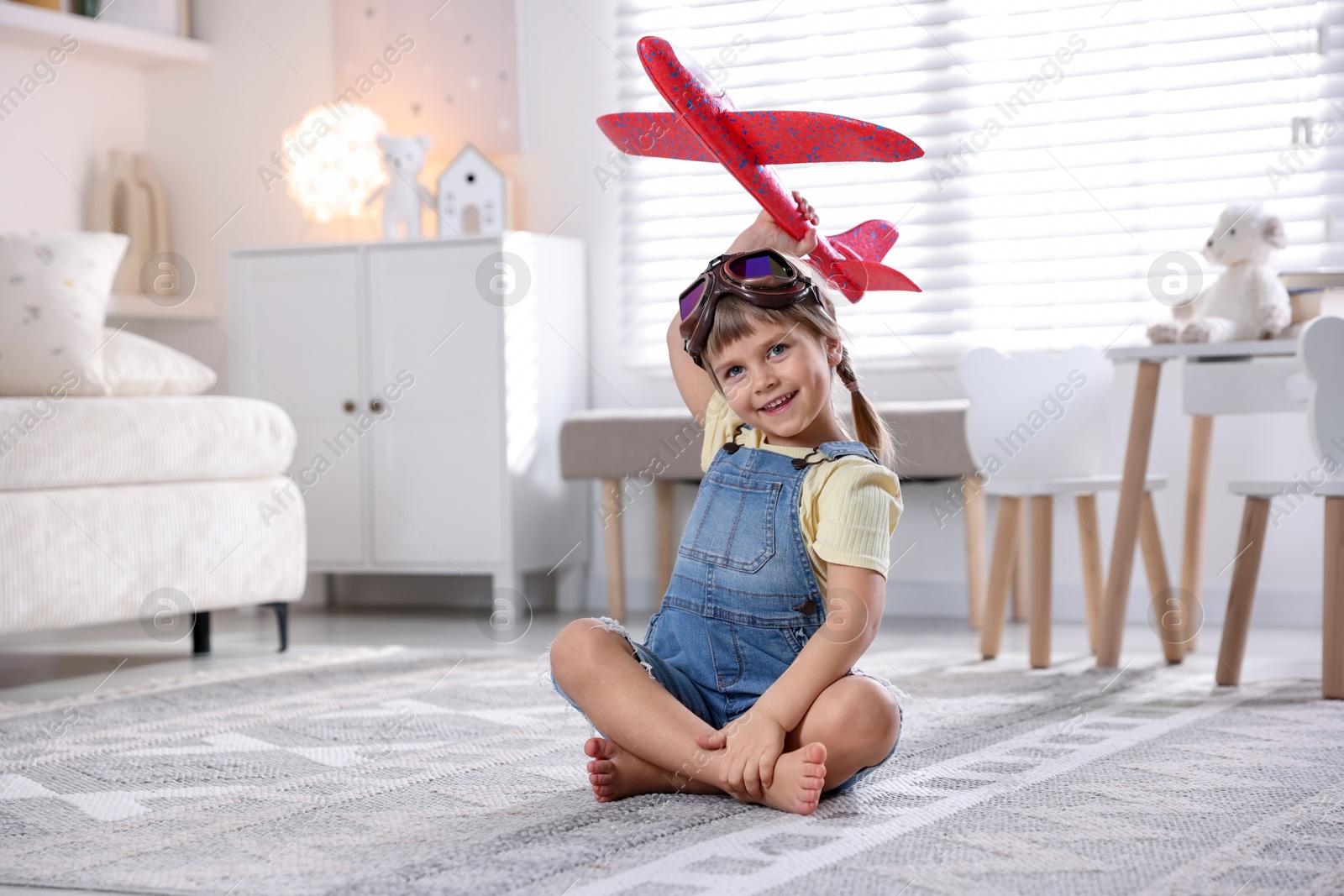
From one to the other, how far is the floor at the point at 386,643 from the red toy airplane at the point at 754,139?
98 centimetres

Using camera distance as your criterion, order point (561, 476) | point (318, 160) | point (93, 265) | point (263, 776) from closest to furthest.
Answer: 1. point (263, 776)
2. point (93, 265)
3. point (561, 476)
4. point (318, 160)

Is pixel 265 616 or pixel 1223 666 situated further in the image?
pixel 265 616

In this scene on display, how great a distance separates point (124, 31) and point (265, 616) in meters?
1.52

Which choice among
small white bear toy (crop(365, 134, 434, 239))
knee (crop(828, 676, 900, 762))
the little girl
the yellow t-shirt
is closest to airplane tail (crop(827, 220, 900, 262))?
the little girl

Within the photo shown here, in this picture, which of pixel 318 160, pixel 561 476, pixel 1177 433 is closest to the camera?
pixel 1177 433

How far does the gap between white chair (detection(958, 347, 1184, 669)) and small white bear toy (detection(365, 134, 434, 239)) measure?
153 cm

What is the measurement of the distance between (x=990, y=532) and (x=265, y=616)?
1.67m

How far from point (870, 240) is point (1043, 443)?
41.8 inches

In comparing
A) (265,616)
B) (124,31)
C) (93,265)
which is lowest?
(265,616)

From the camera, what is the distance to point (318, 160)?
11.5ft

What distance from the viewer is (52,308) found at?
2439 mm

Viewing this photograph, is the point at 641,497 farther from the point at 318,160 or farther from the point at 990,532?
the point at 318,160

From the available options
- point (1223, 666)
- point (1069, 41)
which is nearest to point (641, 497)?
point (1069, 41)

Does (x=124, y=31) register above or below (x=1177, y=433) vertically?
above
